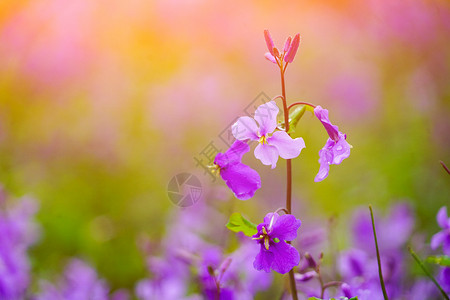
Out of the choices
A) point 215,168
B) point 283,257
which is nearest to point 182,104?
point 215,168

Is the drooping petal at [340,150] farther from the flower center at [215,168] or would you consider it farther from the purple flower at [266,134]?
the flower center at [215,168]

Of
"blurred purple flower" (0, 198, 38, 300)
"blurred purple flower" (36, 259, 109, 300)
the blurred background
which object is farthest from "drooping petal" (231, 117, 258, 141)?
"blurred purple flower" (36, 259, 109, 300)

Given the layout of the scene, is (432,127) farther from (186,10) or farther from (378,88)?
(186,10)

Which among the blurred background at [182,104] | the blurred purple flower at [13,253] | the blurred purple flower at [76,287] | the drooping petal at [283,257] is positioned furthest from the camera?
the blurred background at [182,104]

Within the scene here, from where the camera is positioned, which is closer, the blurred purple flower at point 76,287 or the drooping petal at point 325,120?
the drooping petal at point 325,120

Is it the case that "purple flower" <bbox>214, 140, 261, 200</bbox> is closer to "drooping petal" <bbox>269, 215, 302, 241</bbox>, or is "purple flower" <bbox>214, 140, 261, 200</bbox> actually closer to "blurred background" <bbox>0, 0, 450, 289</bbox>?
"drooping petal" <bbox>269, 215, 302, 241</bbox>

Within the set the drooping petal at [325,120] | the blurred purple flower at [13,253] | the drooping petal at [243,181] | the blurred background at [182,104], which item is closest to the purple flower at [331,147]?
the drooping petal at [325,120]

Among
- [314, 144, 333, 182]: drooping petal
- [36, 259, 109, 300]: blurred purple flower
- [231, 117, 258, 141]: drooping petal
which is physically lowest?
[36, 259, 109, 300]: blurred purple flower

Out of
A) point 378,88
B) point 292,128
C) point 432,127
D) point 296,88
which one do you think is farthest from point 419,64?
point 292,128

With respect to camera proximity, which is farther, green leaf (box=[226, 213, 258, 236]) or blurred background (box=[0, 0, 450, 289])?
blurred background (box=[0, 0, 450, 289])
